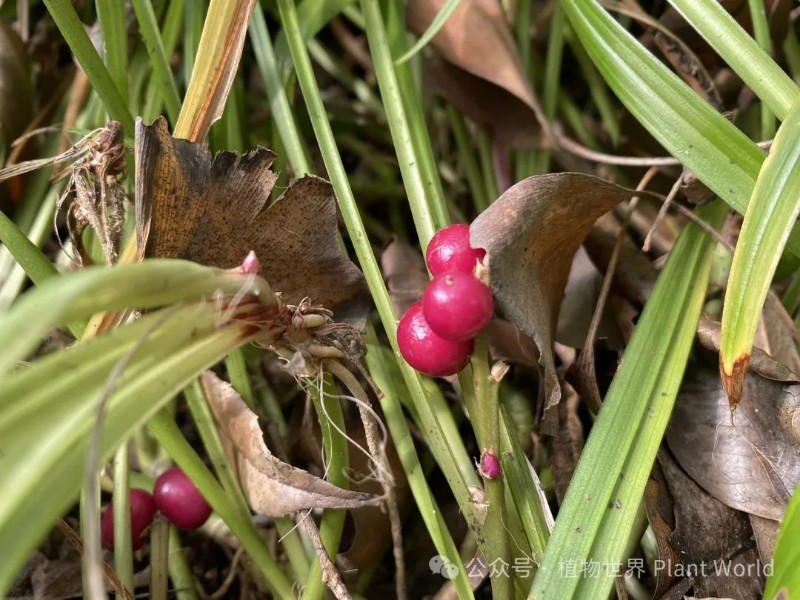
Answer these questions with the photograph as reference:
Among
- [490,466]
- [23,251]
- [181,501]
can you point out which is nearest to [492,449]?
[490,466]

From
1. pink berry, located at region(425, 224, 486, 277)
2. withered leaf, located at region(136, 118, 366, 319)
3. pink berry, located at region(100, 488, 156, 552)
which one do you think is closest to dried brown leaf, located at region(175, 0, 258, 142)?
withered leaf, located at region(136, 118, 366, 319)

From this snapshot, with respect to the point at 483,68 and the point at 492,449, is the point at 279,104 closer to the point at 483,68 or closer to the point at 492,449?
the point at 483,68

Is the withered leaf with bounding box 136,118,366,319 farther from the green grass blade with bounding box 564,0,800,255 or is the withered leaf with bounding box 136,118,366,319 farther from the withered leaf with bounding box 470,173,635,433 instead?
the green grass blade with bounding box 564,0,800,255

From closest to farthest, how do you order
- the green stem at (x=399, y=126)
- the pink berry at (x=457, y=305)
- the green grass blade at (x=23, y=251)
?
the pink berry at (x=457, y=305) < the green grass blade at (x=23, y=251) < the green stem at (x=399, y=126)

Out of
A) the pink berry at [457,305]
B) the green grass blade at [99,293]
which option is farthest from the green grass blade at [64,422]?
the pink berry at [457,305]

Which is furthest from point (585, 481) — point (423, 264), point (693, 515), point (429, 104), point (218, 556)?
point (429, 104)

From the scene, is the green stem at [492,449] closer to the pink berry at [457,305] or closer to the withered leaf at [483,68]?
the pink berry at [457,305]

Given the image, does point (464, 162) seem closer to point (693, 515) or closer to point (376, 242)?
point (376, 242)
